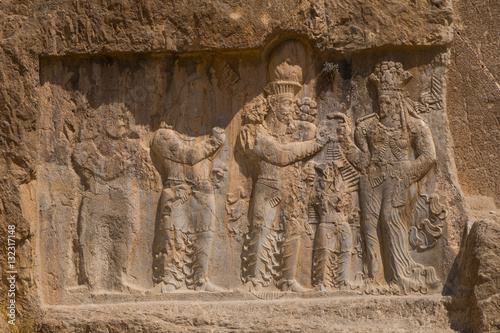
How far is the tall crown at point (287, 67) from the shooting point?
7.84 m

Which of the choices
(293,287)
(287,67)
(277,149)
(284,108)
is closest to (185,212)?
(277,149)

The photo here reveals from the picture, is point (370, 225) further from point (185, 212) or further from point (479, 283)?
point (185, 212)

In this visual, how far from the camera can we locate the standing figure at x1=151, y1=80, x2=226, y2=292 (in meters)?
7.79

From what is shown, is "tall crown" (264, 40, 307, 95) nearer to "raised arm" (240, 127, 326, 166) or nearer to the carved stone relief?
the carved stone relief

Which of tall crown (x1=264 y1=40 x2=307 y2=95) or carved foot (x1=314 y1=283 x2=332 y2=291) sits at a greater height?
tall crown (x1=264 y1=40 x2=307 y2=95)

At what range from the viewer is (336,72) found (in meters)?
7.88

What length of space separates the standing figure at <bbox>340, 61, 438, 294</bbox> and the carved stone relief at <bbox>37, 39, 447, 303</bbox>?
0.01m

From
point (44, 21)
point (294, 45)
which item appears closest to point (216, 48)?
point (294, 45)

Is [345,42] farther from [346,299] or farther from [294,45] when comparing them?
[346,299]

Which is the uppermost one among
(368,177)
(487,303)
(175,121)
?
(175,121)

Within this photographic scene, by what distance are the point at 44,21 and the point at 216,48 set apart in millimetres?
1417

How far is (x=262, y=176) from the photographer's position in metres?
7.82

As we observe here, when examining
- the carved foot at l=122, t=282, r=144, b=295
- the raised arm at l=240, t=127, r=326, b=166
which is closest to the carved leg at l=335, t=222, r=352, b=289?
the raised arm at l=240, t=127, r=326, b=166

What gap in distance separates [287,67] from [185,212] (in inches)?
57.1
